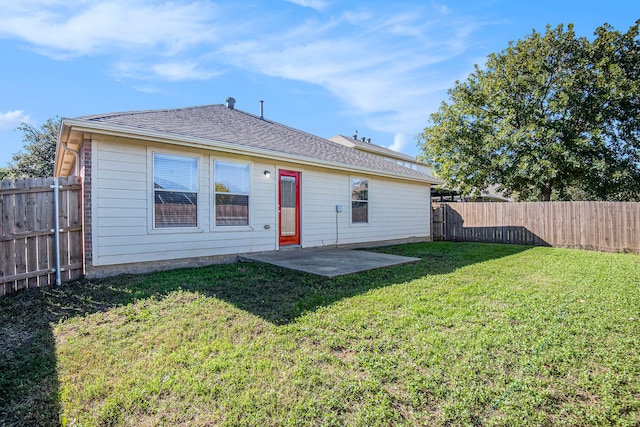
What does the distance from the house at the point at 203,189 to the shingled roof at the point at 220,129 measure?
0.03 metres

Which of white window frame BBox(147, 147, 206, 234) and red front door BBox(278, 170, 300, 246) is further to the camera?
red front door BBox(278, 170, 300, 246)

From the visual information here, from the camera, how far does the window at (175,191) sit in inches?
241

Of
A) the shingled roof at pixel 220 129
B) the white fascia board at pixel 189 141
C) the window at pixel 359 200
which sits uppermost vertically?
the shingled roof at pixel 220 129

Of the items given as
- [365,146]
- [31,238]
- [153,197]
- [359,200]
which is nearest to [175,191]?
[153,197]

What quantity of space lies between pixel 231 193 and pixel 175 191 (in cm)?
121

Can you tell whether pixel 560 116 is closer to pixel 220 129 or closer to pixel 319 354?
pixel 220 129

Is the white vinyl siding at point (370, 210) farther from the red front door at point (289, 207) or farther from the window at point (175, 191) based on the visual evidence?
the window at point (175, 191)

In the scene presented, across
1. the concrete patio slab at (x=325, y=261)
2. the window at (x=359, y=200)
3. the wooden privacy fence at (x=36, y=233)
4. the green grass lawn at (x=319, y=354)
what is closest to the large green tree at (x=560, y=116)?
the window at (x=359, y=200)

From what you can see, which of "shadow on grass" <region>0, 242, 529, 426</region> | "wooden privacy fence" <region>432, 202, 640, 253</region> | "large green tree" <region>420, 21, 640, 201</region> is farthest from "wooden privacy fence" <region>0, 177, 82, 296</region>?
"large green tree" <region>420, 21, 640, 201</region>

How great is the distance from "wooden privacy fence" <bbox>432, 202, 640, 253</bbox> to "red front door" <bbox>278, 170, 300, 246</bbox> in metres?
8.09

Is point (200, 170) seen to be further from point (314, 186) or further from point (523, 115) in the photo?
point (523, 115)

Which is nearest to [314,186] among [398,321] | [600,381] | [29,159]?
[398,321]

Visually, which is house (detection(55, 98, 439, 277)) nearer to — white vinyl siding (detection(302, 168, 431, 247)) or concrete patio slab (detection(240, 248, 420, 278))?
white vinyl siding (detection(302, 168, 431, 247))

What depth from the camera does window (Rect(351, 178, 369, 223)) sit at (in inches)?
391
